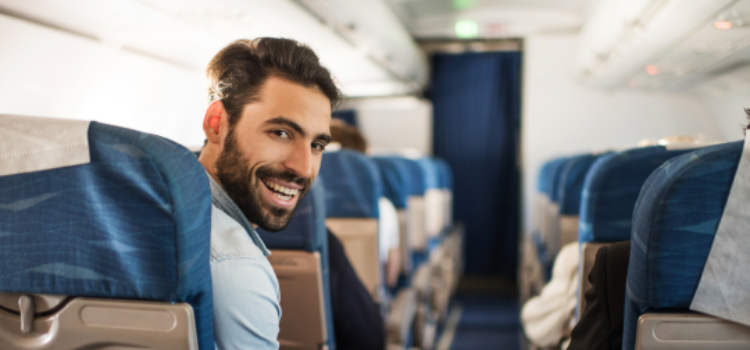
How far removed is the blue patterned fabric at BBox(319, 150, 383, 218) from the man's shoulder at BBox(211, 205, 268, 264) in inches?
48.1

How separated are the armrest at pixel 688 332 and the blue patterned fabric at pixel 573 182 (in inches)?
57.5

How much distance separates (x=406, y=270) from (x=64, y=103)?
2.32 metres

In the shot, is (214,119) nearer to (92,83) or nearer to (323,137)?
(323,137)

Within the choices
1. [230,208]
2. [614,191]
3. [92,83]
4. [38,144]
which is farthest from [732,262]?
[92,83]

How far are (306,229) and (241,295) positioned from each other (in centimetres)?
63

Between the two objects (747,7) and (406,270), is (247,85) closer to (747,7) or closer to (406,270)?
(747,7)

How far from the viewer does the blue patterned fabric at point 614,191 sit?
1475mm

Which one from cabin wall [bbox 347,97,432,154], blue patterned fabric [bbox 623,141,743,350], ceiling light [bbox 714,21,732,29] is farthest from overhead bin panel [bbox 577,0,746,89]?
cabin wall [bbox 347,97,432,154]

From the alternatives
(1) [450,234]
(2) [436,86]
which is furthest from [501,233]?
(2) [436,86]

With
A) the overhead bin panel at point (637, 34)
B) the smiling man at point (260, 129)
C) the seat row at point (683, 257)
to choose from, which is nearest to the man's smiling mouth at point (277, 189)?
the smiling man at point (260, 129)

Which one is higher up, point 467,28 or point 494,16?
point 494,16

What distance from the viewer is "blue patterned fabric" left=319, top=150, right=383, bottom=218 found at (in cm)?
237

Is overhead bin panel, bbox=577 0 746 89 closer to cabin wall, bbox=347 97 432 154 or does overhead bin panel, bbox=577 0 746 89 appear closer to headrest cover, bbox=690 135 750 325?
headrest cover, bbox=690 135 750 325

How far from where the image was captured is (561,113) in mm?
6344
